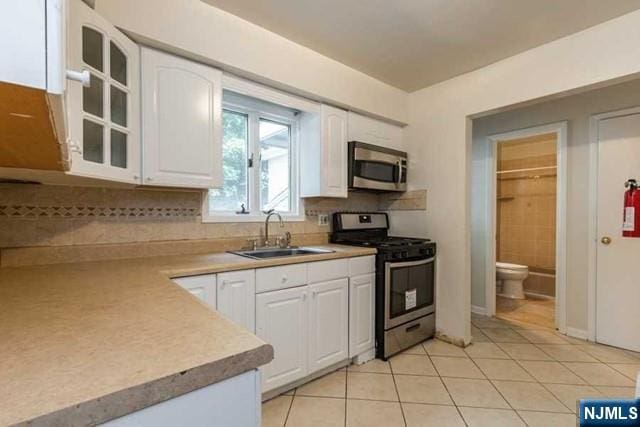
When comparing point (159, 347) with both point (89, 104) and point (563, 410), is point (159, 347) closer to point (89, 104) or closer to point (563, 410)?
point (89, 104)

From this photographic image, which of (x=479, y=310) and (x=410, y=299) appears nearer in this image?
(x=410, y=299)

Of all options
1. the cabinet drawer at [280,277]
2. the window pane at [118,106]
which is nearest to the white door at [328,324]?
the cabinet drawer at [280,277]

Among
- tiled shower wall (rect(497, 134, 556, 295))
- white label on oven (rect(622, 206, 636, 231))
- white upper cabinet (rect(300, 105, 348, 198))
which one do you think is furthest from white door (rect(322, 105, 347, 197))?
tiled shower wall (rect(497, 134, 556, 295))

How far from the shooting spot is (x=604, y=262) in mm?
2697

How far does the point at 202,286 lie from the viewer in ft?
5.20

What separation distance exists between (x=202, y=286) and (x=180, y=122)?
0.95 metres

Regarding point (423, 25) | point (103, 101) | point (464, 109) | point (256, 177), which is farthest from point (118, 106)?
point (464, 109)

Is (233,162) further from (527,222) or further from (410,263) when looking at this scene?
(527,222)

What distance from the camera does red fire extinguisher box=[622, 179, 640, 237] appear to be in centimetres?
246

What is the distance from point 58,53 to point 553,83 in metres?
2.80

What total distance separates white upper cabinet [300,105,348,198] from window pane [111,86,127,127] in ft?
4.54

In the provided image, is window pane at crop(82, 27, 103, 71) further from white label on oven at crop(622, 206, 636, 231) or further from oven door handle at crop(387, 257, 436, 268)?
white label on oven at crop(622, 206, 636, 231)

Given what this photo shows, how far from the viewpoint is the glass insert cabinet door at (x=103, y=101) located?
121 cm

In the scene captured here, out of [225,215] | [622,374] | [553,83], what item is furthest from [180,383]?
[622,374]
